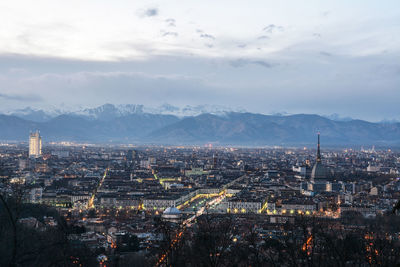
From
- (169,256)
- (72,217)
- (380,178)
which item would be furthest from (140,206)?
(380,178)

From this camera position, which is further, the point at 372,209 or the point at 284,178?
the point at 284,178

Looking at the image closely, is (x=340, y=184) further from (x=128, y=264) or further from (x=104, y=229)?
(x=128, y=264)

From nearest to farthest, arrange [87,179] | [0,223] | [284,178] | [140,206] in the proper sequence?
[0,223] < [140,206] < [87,179] < [284,178]

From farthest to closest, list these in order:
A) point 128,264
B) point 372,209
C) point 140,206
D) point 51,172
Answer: point 51,172
point 140,206
point 372,209
point 128,264

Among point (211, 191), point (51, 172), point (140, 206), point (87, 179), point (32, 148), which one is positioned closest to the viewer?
point (140, 206)

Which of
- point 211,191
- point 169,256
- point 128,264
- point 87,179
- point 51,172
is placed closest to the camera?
point 169,256

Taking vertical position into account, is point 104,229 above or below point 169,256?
below

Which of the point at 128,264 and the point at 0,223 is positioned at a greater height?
the point at 0,223

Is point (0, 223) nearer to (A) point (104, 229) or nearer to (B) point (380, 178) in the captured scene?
(A) point (104, 229)

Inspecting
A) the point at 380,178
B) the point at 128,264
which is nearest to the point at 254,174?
the point at 380,178
